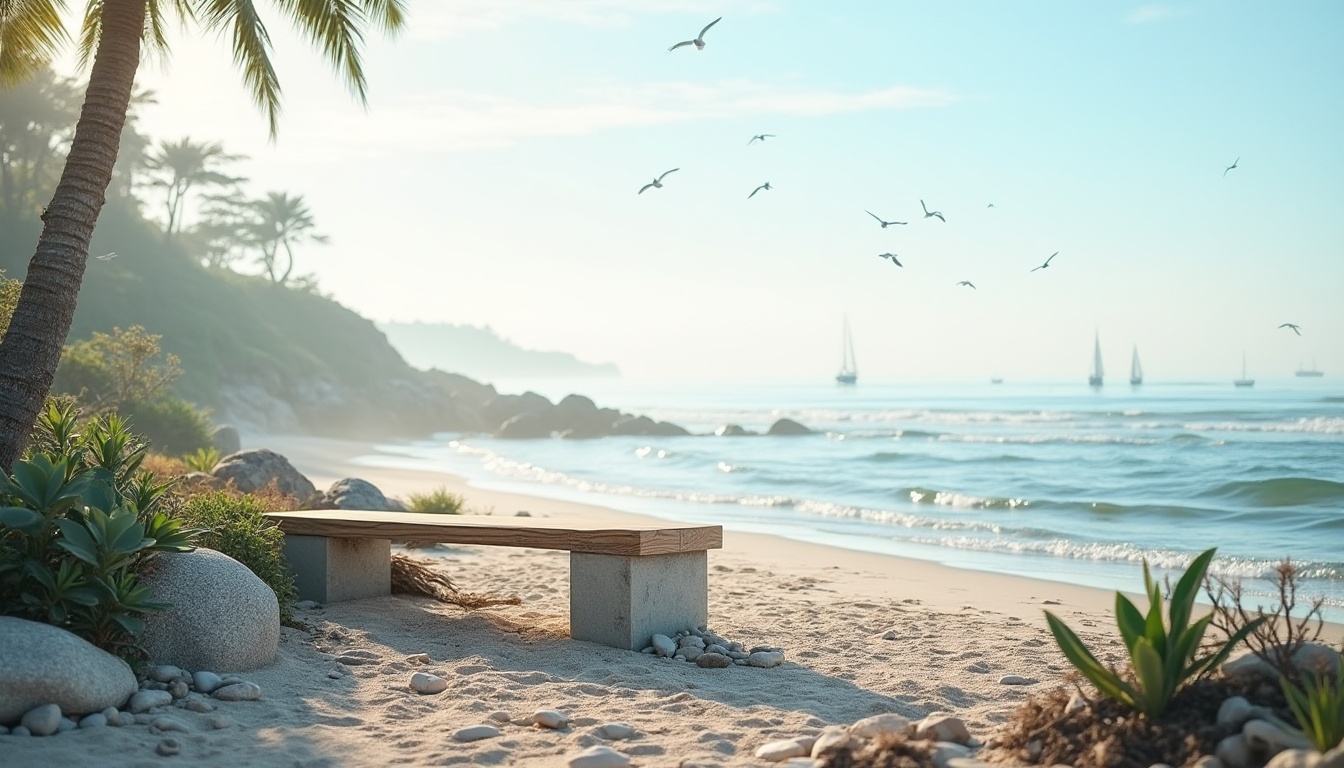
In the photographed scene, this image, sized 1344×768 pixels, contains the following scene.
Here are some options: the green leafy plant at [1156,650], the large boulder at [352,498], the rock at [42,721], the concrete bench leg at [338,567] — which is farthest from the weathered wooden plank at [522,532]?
the large boulder at [352,498]

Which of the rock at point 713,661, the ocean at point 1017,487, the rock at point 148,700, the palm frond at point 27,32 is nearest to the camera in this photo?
the rock at point 148,700

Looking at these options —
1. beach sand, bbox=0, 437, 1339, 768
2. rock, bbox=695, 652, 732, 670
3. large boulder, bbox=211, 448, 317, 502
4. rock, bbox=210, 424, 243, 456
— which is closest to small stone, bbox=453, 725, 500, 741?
beach sand, bbox=0, 437, 1339, 768

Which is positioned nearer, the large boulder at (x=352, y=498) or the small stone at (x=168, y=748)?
the small stone at (x=168, y=748)

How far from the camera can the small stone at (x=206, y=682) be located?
18.8 ft

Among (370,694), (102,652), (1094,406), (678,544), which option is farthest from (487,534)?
(1094,406)

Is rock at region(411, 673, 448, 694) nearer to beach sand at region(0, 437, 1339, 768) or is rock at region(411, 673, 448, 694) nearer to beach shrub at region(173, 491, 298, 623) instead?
beach sand at region(0, 437, 1339, 768)

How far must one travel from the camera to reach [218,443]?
23484mm

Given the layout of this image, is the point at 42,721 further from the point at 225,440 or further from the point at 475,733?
the point at 225,440

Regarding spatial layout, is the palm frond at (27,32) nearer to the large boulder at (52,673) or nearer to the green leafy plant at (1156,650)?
the large boulder at (52,673)

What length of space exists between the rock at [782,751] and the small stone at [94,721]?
2876 mm

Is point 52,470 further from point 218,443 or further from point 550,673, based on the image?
point 218,443

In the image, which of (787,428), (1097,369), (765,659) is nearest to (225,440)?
(765,659)

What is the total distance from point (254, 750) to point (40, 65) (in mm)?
9352

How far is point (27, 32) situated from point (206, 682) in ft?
24.5
